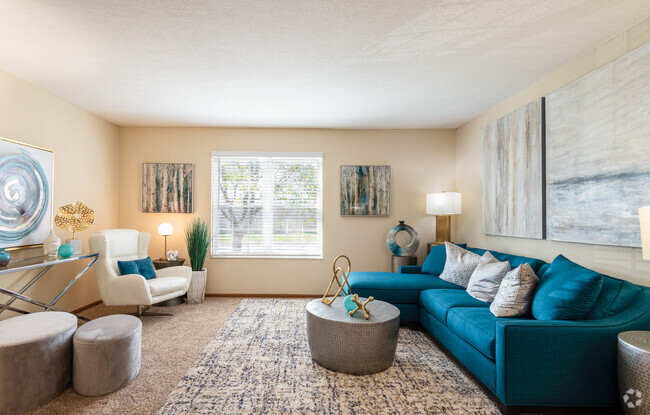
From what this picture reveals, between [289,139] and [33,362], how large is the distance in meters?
3.81

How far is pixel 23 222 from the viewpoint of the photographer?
3287 millimetres

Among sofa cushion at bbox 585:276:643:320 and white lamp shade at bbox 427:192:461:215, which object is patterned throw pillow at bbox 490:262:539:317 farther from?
white lamp shade at bbox 427:192:461:215

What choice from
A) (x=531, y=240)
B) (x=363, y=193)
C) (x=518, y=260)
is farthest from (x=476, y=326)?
(x=363, y=193)

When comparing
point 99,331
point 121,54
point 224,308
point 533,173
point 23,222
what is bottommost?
point 224,308

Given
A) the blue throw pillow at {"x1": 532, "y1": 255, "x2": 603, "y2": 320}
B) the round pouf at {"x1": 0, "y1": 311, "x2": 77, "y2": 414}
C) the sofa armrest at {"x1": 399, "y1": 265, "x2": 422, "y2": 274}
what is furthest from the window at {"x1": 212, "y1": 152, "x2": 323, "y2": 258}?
the blue throw pillow at {"x1": 532, "y1": 255, "x2": 603, "y2": 320}

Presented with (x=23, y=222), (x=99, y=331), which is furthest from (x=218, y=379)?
(x=23, y=222)

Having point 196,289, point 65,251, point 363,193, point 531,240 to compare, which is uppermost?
point 363,193

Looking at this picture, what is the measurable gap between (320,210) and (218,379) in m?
2.98

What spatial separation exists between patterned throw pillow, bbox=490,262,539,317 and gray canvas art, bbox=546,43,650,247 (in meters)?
0.61

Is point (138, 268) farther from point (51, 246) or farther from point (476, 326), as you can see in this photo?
point (476, 326)

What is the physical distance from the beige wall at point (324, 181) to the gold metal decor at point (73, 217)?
128cm

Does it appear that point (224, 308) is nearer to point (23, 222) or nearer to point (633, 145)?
point (23, 222)

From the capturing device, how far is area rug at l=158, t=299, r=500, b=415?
83.4 inches

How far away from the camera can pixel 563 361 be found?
2.00m
